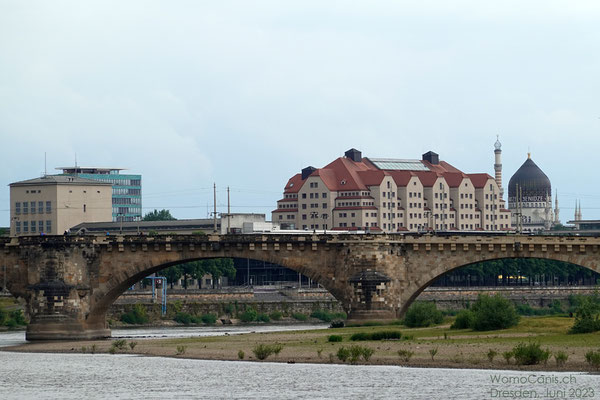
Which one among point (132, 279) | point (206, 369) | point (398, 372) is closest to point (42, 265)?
point (132, 279)

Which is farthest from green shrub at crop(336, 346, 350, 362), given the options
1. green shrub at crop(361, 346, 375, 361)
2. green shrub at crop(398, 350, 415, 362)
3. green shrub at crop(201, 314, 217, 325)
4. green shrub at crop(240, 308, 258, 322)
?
green shrub at crop(240, 308, 258, 322)

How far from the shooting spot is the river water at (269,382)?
71.0 metres

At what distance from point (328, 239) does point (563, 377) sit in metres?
49.2

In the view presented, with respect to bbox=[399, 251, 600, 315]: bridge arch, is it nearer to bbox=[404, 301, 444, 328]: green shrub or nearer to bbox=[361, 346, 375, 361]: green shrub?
→ bbox=[404, 301, 444, 328]: green shrub

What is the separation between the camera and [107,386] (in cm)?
7825

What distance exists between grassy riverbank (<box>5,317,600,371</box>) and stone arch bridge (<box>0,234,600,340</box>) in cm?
471

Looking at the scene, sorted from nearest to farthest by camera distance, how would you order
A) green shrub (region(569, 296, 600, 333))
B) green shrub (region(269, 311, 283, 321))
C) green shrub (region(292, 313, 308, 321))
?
green shrub (region(569, 296, 600, 333)), green shrub (region(269, 311, 283, 321)), green shrub (region(292, 313, 308, 321))

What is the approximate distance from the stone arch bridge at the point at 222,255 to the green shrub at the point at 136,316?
35.0 metres

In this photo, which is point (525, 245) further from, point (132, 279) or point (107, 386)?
point (107, 386)

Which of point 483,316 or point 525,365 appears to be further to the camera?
point 483,316

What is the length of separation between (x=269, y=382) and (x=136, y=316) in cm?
8521

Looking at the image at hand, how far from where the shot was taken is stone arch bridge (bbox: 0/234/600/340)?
119 metres

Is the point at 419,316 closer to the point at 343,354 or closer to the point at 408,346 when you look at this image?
the point at 408,346

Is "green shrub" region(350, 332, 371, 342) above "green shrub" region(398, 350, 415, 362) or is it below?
above
